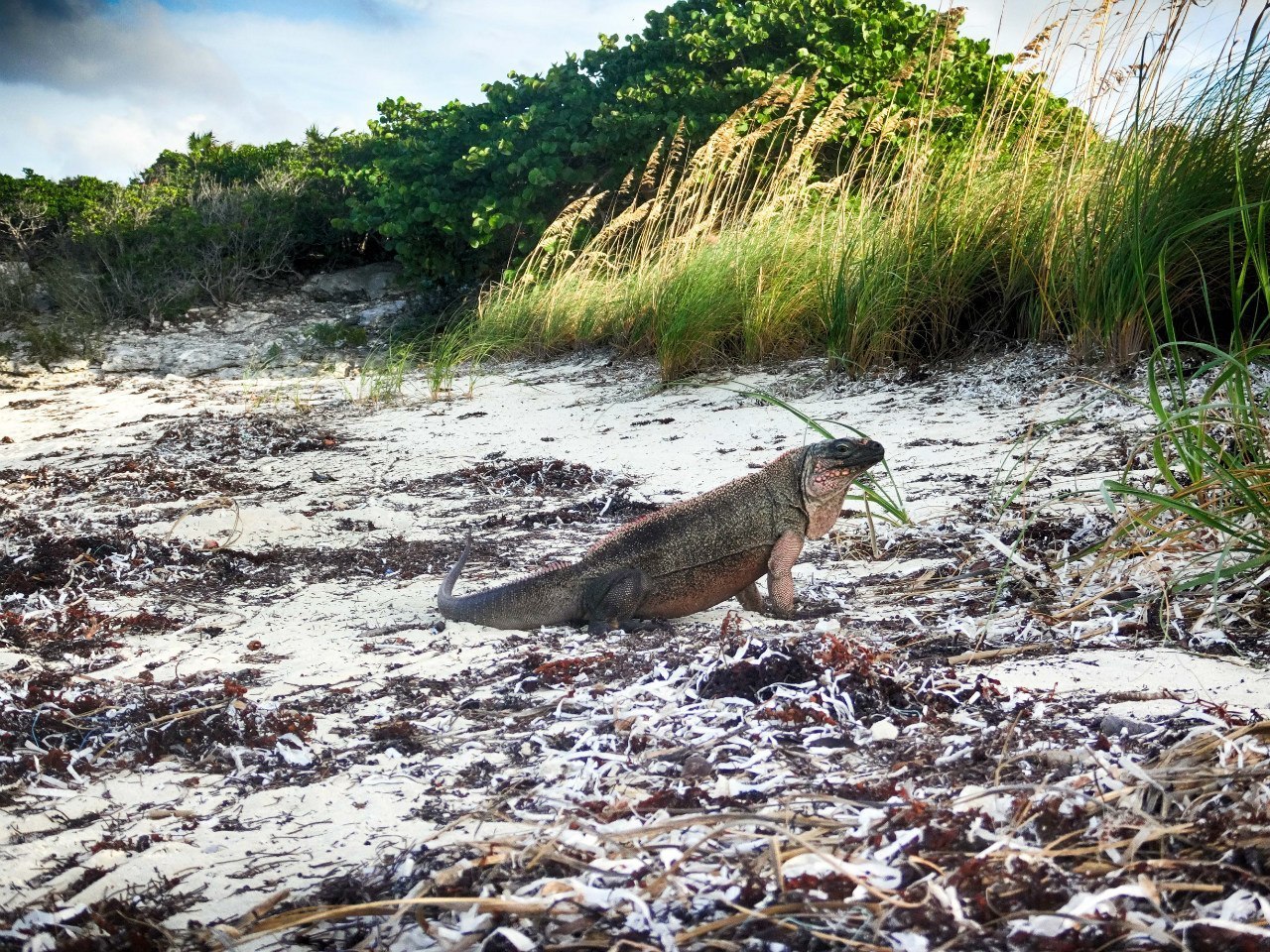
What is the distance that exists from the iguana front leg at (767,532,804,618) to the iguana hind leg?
1.39 ft

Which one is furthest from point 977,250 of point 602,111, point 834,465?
point 602,111

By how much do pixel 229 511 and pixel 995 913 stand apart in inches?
183

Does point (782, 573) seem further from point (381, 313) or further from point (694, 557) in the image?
point (381, 313)

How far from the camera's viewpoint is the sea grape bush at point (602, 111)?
12.1 metres

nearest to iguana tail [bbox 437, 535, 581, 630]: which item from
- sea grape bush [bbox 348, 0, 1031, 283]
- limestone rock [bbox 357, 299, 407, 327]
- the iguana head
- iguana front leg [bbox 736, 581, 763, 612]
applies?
iguana front leg [bbox 736, 581, 763, 612]

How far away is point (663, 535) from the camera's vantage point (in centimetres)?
351

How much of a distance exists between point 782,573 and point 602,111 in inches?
431

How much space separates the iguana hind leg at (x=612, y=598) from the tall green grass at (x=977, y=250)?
2006mm

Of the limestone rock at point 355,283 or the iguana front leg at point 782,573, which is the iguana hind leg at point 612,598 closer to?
the iguana front leg at point 782,573

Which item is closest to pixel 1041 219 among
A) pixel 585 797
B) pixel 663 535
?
pixel 663 535

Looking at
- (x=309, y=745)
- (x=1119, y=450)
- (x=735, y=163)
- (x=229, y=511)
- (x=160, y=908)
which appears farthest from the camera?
(x=735, y=163)

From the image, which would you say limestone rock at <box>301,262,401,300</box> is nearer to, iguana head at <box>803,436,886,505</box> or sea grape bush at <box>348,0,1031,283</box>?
sea grape bush at <box>348,0,1031,283</box>

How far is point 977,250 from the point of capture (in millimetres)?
6785

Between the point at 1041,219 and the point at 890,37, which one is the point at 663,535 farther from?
the point at 890,37
